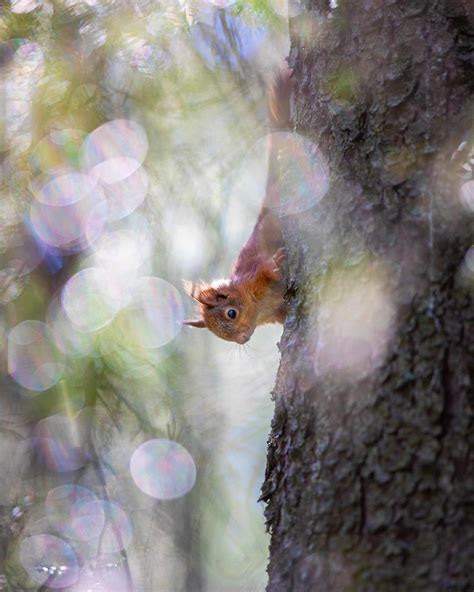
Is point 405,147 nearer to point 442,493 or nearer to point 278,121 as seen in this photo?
point 442,493

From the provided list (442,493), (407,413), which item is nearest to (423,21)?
(407,413)

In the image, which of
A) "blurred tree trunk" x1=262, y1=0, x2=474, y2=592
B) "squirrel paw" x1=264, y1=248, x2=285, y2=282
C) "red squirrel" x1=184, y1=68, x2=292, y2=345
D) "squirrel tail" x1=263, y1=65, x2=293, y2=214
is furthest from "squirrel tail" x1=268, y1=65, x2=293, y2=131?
"blurred tree trunk" x1=262, y1=0, x2=474, y2=592

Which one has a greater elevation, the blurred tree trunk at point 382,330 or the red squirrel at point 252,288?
the blurred tree trunk at point 382,330

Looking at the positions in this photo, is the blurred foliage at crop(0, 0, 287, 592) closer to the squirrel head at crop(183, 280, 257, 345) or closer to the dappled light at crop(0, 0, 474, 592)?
the dappled light at crop(0, 0, 474, 592)

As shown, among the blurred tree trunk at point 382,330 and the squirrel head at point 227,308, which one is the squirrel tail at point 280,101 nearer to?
the squirrel head at point 227,308

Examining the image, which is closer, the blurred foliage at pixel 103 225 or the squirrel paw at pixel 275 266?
the blurred foliage at pixel 103 225

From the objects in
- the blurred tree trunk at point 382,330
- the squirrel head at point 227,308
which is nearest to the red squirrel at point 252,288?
the squirrel head at point 227,308

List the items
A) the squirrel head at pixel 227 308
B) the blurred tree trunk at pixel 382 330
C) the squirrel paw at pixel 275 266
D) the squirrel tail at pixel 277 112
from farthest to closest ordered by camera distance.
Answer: the squirrel head at pixel 227 308 → the squirrel paw at pixel 275 266 → the squirrel tail at pixel 277 112 → the blurred tree trunk at pixel 382 330
